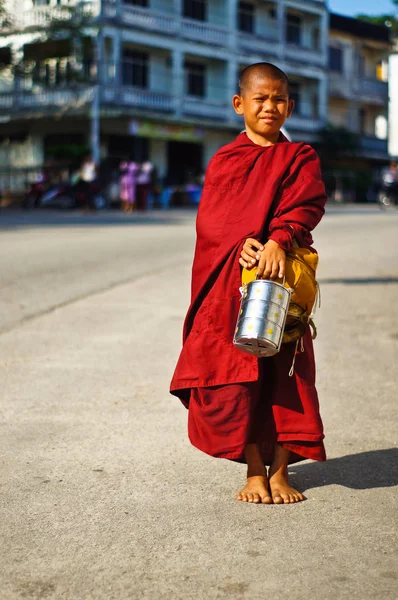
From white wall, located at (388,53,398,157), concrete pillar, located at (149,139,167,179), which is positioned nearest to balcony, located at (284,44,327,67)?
white wall, located at (388,53,398,157)

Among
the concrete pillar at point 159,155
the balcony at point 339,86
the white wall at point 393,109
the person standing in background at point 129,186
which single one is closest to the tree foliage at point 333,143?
the balcony at point 339,86

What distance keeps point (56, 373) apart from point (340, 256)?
903 cm

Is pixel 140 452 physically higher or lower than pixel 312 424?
lower

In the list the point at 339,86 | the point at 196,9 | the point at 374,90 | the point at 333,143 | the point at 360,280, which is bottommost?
the point at 360,280

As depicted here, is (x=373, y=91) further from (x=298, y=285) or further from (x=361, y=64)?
(x=298, y=285)

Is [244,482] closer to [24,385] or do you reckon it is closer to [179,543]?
[179,543]

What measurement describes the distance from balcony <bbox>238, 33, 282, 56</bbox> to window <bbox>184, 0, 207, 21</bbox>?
194cm

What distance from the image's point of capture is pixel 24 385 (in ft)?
18.7

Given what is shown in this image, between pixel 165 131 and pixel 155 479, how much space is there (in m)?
35.0

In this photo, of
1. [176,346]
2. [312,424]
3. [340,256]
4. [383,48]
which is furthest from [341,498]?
[383,48]

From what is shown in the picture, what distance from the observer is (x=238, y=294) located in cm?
345

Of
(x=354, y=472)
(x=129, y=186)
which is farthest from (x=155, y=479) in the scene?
(x=129, y=186)

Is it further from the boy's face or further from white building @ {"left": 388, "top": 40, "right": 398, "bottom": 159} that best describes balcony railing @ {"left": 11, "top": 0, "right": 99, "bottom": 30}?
the boy's face

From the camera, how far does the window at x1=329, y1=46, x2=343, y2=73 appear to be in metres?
50.9
